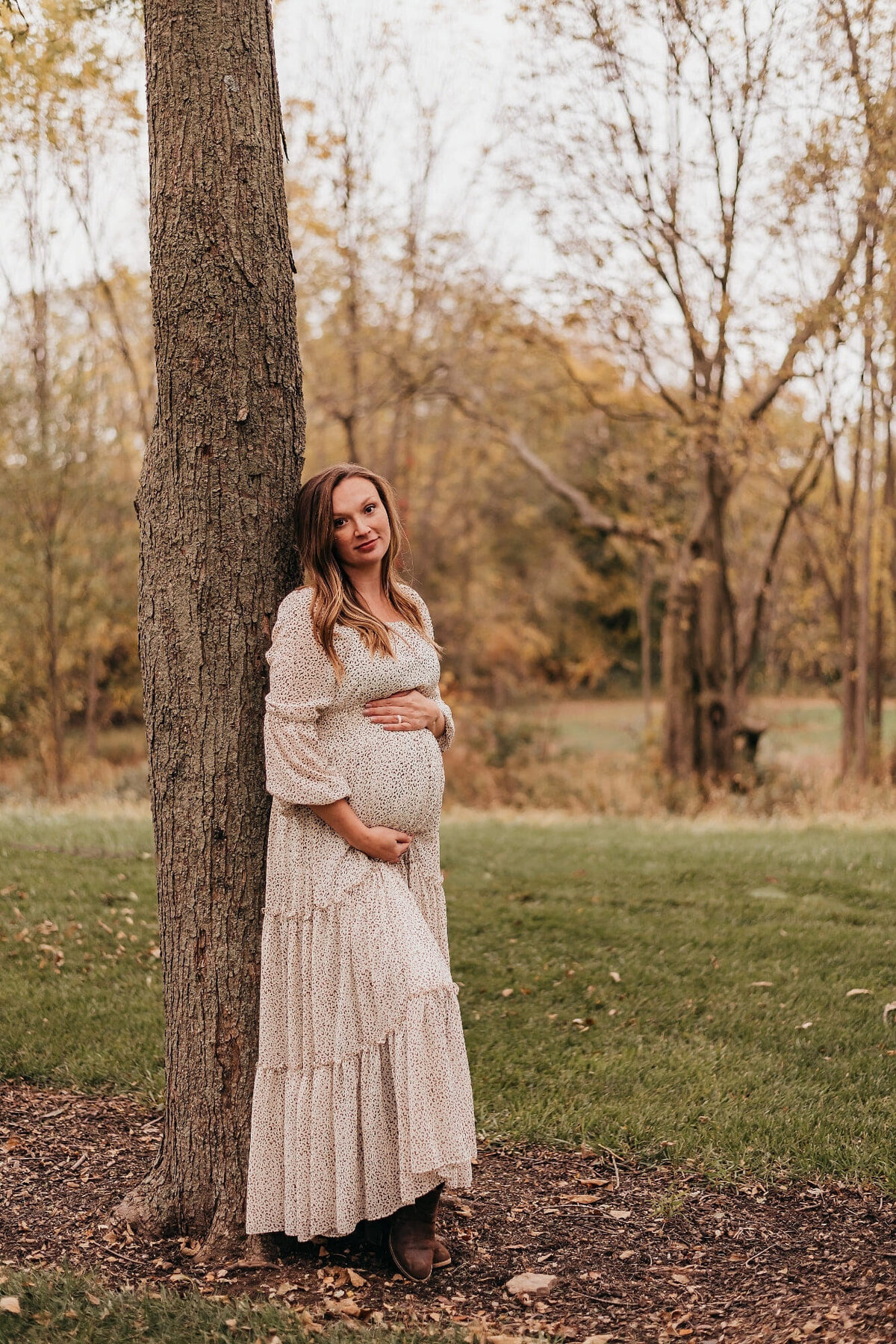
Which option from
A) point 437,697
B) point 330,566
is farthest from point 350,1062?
point 330,566

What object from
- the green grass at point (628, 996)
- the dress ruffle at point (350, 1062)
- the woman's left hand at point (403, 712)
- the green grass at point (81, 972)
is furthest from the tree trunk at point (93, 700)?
the dress ruffle at point (350, 1062)

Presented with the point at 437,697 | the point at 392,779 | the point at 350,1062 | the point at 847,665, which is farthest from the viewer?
the point at 847,665

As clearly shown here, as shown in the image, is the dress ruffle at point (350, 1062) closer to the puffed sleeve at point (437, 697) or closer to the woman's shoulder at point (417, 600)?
the puffed sleeve at point (437, 697)

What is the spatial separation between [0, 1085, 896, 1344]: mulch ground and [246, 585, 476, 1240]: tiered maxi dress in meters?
0.21

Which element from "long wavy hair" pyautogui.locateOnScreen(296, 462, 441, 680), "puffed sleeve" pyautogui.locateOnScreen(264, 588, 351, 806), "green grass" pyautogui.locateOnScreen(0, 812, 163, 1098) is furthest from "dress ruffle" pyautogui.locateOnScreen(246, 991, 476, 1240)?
"green grass" pyautogui.locateOnScreen(0, 812, 163, 1098)

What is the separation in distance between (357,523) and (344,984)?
123cm

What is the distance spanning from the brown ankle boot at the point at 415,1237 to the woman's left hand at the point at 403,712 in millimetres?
1194

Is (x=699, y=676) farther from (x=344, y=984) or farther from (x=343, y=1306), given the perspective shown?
(x=343, y=1306)

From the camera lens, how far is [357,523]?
3248 mm

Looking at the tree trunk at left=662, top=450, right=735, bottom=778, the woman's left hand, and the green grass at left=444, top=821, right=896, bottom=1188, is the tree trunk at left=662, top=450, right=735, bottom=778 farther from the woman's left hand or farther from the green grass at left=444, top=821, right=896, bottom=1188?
the woman's left hand

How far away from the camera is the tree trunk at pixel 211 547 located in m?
3.23

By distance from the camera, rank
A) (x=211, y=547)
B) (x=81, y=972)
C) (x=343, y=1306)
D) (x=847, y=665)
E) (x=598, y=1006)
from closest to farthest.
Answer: (x=343, y=1306) → (x=211, y=547) → (x=598, y=1006) → (x=81, y=972) → (x=847, y=665)

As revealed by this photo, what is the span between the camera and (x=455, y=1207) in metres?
3.55

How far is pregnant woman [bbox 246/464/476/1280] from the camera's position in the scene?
2.99 meters
